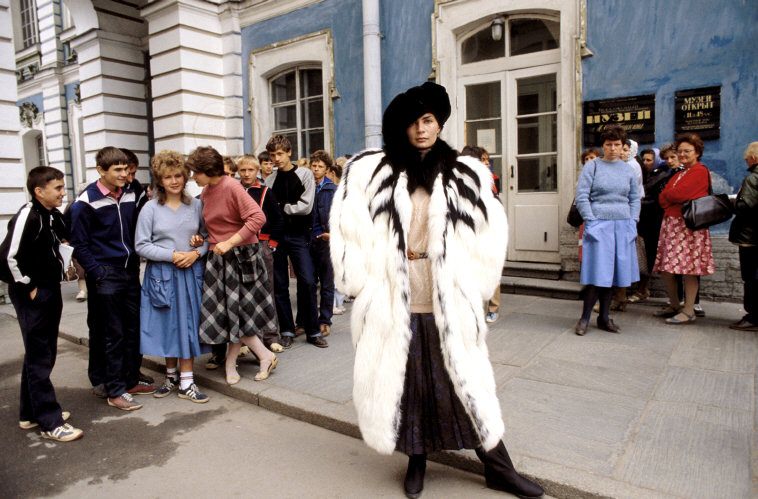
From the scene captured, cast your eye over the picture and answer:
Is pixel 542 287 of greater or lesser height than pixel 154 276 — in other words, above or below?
below

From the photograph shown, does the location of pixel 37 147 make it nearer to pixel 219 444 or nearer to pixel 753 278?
pixel 219 444

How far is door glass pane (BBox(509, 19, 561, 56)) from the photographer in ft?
24.4

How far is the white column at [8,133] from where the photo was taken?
315 inches

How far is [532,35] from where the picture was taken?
7.58 metres

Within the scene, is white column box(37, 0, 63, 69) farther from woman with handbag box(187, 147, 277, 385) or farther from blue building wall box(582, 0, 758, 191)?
blue building wall box(582, 0, 758, 191)

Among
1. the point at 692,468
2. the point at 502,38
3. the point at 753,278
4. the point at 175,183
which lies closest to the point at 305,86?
the point at 502,38

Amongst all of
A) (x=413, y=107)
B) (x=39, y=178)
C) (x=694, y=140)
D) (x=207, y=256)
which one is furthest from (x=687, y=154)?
(x=39, y=178)

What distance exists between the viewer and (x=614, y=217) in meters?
5.23

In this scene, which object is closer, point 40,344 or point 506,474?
point 506,474

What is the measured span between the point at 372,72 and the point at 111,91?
6.40 meters

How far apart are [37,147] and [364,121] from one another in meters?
14.5

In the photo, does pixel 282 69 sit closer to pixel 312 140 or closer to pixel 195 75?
pixel 312 140

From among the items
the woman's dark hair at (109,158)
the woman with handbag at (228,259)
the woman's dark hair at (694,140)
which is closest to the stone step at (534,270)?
the woman's dark hair at (694,140)

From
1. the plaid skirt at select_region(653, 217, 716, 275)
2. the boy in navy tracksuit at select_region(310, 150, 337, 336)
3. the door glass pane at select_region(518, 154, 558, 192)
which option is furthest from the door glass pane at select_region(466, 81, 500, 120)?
the plaid skirt at select_region(653, 217, 716, 275)
